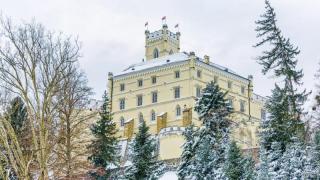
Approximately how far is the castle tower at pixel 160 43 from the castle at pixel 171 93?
4588mm

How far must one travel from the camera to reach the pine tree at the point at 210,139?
3322 cm

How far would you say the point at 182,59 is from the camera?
81188mm

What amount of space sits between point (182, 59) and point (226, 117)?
152ft

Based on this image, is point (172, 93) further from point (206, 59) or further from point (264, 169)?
point (264, 169)

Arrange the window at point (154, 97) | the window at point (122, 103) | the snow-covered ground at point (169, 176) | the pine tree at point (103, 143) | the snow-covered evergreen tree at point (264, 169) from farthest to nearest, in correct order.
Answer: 1. the window at point (122, 103)
2. the window at point (154, 97)
3. the snow-covered ground at point (169, 176)
4. the pine tree at point (103, 143)
5. the snow-covered evergreen tree at point (264, 169)

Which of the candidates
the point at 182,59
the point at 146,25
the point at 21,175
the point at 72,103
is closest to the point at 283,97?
the point at 72,103

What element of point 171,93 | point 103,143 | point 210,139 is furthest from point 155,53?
point 210,139

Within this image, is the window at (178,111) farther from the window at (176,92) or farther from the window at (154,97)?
the window at (154,97)

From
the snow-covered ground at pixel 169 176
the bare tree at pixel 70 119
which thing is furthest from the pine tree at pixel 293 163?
the snow-covered ground at pixel 169 176

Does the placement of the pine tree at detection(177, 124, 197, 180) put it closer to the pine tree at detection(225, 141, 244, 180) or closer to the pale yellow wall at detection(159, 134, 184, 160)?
the pine tree at detection(225, 141, 244, 180)

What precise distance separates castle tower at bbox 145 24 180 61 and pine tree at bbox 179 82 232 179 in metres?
58.0

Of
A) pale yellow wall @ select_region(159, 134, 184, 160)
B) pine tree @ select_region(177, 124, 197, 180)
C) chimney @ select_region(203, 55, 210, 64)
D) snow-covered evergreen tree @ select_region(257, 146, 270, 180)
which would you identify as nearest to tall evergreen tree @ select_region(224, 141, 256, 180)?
snow-covered evergreen tree @ select_region(257, 146, 270, 180)

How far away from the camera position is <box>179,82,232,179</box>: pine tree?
1308 inches

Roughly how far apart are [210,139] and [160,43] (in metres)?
61.3
